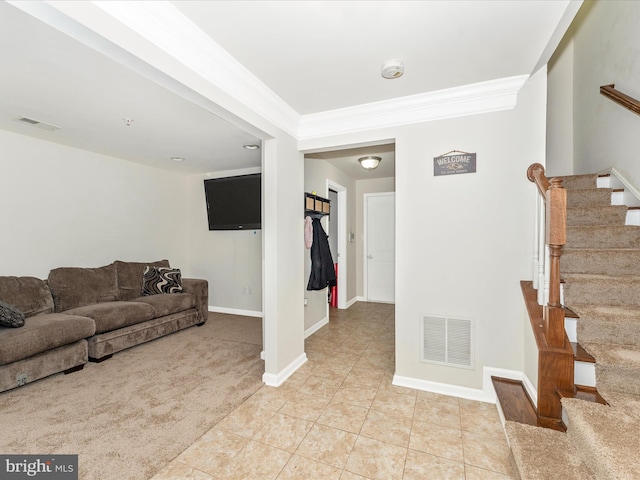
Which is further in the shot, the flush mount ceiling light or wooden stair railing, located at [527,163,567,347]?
the flush mount ceiling light

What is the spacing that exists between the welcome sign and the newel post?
802 millimetres

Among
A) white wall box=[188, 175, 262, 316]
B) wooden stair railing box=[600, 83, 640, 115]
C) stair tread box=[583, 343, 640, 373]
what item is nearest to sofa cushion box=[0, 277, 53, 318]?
white wall box=[188, 175, 262, 316]

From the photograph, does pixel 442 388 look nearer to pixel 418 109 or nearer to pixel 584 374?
pixel 584 374

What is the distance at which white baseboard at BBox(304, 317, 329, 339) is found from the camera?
3.89 meters

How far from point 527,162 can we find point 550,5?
105 centimetres

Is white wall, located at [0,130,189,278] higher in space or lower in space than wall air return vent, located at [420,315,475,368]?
higher

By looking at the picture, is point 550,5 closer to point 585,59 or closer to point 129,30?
point 129,30

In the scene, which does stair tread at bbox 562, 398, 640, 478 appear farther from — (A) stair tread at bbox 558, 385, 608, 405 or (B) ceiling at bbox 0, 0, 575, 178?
(B) ceiling at bbox 0, 0, 575, 178

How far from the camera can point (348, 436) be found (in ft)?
6.40

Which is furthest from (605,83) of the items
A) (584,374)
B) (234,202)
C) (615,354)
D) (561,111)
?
(234,202)

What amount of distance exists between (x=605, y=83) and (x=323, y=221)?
3.38 m

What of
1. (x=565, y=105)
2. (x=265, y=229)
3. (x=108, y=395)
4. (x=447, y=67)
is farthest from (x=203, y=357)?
(x=565, y=105)

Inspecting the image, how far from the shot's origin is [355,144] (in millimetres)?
2781

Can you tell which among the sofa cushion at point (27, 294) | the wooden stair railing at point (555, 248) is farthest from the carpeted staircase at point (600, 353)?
the sofa cushion at point (27, 294)
